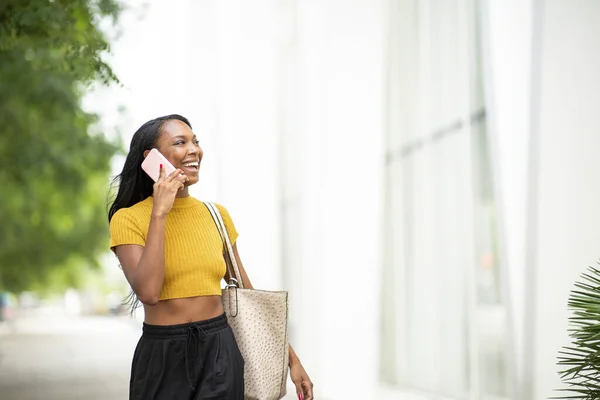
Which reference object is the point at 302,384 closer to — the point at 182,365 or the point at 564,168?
the point at 182,365

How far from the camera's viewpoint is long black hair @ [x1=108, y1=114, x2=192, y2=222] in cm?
339

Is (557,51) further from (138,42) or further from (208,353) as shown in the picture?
(138,42)

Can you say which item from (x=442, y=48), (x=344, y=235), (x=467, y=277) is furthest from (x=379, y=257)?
(x=442, y=48)

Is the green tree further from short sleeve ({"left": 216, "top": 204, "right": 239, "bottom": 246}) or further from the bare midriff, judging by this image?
the bare midriff

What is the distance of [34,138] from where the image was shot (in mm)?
14703

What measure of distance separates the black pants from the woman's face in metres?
0.59

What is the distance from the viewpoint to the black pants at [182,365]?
124 inches

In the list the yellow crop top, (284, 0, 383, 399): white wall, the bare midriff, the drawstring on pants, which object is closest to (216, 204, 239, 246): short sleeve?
the yellow crop top

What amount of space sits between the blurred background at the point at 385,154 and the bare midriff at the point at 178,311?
2908mm

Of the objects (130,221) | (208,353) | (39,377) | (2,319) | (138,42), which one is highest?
(138,42)

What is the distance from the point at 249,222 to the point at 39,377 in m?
4.07

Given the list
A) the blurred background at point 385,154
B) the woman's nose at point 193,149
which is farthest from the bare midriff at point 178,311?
the blurred background at point 385,154

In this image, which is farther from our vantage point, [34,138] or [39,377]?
[34,138]

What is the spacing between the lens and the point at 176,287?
10.4ft
